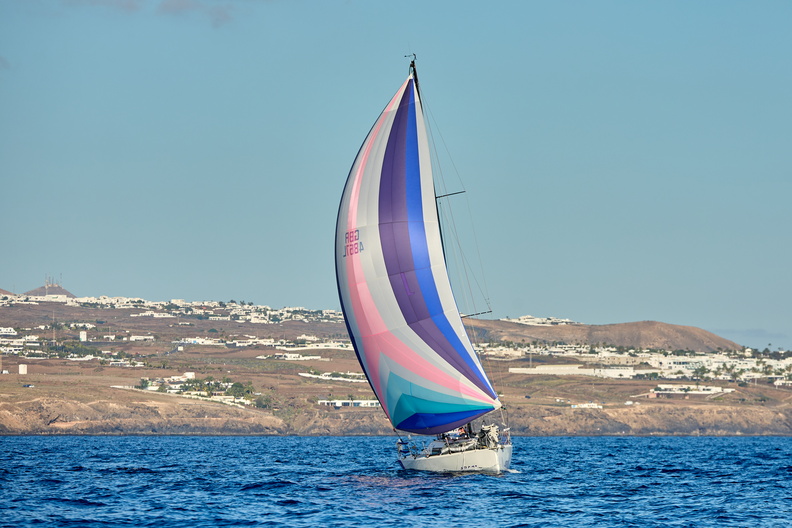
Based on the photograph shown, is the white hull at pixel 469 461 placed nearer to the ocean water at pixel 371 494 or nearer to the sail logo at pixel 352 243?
the ocean water at pixel 371 494

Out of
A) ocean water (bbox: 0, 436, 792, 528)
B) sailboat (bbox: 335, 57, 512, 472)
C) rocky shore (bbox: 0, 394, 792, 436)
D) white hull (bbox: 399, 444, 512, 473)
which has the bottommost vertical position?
rocky shore (bbox: 0, 394, 792, 436)

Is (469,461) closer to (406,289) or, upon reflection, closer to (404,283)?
(406,289)

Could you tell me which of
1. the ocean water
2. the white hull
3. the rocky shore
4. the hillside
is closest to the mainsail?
the white hull

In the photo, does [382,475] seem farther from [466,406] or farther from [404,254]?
[404,254]

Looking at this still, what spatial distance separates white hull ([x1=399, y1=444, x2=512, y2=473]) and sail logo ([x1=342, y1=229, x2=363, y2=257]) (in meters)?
10.7

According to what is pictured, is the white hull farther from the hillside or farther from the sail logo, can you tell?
the hillside

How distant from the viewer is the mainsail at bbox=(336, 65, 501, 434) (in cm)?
5156

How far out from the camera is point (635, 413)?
18025 cm

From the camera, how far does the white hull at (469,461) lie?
53.2m

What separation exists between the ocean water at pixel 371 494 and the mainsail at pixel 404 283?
13.4 feet

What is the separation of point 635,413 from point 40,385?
298ft

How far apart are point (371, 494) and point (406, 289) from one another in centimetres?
932

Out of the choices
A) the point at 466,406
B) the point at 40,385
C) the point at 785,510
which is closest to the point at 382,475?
the point at 466,406

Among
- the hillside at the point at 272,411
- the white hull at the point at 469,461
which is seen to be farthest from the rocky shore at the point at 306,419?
the white hull at the point at 469,461
